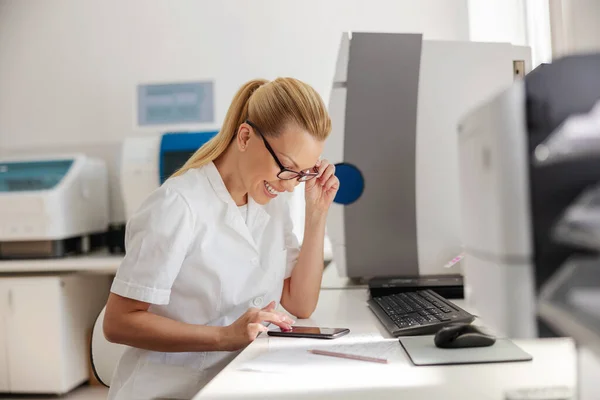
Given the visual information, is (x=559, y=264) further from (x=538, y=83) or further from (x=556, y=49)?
(x=556, y=49)

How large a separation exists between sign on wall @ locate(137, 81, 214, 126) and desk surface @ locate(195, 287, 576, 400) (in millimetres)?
2295

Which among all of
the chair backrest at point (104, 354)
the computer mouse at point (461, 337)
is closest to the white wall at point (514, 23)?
the computer mouse at point (461, 337)

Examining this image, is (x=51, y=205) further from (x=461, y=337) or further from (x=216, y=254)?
(x=461, y=337)

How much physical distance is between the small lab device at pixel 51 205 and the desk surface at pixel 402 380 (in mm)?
1978

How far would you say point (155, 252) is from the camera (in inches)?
44.8

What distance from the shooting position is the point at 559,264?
0.58m

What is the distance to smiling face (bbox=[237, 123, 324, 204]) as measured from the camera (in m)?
1.23

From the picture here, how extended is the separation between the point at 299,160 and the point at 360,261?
0.50 m

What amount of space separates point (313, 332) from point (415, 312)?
21cm

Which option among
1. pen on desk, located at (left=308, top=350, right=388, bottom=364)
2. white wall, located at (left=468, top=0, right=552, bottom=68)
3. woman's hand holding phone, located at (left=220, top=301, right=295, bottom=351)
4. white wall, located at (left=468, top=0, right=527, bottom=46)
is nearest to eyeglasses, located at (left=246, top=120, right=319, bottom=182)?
woman's hand holding phone, located at (left=220, top=301, right=295, bottom=351)

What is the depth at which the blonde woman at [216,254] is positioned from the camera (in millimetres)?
1139

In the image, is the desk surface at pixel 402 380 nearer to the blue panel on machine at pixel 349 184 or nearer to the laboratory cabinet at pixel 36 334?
the blue panel on machine at pixel 349 184

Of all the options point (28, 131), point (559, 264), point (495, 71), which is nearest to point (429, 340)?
point (559, 264)

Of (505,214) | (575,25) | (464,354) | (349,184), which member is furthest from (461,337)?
(575,25)
